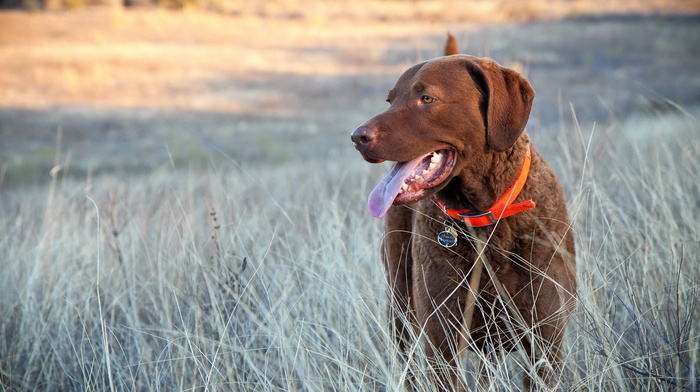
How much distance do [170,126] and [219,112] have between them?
199cm

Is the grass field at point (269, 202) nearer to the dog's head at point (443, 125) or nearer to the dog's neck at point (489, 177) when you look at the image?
the dog's neck at point (489, 177)

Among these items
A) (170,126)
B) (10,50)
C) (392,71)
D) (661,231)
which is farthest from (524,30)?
(661,231)

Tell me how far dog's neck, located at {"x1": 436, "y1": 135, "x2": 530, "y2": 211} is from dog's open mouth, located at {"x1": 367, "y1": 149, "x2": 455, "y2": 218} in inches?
4.0

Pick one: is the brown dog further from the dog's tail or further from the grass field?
the dog's tail

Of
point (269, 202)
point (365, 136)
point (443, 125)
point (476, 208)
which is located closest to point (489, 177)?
point (476, 208)

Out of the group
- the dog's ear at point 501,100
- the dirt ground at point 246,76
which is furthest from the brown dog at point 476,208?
the dirt ground at point 246,76

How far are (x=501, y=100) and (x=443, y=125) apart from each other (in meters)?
0.27

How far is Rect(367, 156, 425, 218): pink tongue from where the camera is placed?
232cm

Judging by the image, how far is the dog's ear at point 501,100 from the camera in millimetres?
2412

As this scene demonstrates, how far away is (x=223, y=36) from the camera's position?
2695 cm

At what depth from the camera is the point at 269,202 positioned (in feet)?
18.9

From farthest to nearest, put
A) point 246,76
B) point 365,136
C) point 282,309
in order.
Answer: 1. point 246,76
2. point 282,309
3. point 365,136

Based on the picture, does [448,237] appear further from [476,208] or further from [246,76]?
[246,76]

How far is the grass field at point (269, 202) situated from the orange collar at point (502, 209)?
0.32 metres
